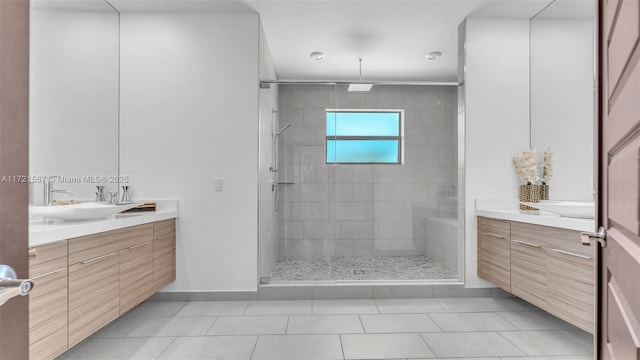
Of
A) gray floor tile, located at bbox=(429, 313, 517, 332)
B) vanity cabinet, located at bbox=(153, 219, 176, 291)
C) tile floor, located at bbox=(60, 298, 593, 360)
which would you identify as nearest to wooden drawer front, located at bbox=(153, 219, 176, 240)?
vanity cabinet, located at bbox=(153, 219, 176, 291)

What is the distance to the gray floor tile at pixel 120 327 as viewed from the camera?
2369mm

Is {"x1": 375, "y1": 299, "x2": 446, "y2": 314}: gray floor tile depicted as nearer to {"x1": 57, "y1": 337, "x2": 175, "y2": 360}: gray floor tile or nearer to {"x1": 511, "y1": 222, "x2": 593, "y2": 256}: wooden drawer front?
{"x1": 511, "y1": 222, "x2": 593, "y2": 256}: wooden drawer front

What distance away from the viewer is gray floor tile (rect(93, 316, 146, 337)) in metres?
2.37

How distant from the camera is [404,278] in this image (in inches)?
127

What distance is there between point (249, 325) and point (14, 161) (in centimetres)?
219

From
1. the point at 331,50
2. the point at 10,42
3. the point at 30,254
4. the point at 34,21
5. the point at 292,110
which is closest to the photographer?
the point at 10,42

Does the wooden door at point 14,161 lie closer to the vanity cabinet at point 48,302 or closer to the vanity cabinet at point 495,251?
the vanity cabinet at point 48,302

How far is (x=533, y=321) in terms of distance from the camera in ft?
8.52

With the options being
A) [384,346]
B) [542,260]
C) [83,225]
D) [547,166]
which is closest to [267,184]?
[83,225]

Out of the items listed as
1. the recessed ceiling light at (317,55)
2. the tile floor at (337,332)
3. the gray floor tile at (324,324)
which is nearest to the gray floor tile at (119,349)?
the tile floor at (337,332)

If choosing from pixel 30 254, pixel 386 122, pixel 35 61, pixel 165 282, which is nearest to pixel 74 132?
pixel 35 61

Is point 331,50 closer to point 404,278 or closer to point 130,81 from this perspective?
point 130,81

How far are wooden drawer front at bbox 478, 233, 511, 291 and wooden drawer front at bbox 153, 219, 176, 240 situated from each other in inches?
108

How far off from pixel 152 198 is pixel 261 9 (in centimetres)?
192
